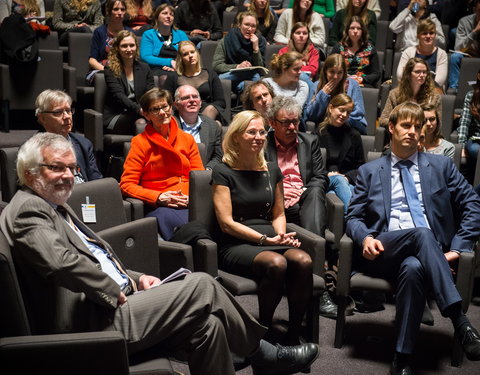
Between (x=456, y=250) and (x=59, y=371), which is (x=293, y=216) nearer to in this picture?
(x=456, y=250)

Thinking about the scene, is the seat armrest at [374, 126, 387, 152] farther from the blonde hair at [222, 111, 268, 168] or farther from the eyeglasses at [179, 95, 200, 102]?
the blonde hair at [222, 111, 268, 168]

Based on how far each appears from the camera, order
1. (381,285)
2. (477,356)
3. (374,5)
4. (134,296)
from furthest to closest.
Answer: (374,5)
(381,285)
(477,356)
(134,296)

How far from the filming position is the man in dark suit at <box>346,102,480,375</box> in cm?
280

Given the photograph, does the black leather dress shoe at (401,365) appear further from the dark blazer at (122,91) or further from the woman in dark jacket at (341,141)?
the dark blazer at (122,91)

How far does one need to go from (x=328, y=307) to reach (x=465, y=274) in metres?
0.70

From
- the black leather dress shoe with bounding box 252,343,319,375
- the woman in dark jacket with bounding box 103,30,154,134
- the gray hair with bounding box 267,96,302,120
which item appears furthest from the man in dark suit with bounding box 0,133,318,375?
the woman in dark jacket with bounding box 103,30,154,134

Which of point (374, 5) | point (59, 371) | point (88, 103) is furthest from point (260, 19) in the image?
point (59, 371)

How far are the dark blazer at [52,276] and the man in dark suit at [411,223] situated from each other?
1.23m

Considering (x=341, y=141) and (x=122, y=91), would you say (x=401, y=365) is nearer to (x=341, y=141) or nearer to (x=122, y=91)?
(x=341, y=141)

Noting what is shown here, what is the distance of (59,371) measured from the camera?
1.97 m

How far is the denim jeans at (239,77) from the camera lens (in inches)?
204

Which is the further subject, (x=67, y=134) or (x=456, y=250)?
(x=67, y=134)

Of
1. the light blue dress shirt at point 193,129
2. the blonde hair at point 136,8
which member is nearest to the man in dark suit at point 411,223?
the light blue dress shirt at point 193,129

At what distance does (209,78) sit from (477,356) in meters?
2.68
